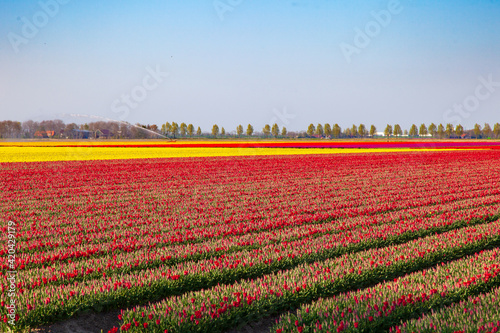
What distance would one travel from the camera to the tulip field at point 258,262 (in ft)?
19.6

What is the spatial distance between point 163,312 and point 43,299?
6.58 ft

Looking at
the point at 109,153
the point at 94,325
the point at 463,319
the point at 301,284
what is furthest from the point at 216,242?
the point at 109,153

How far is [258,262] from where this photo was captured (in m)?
8.25

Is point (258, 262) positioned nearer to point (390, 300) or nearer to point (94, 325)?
point (390, 300)

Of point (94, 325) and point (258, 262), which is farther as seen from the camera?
point (258, 262)

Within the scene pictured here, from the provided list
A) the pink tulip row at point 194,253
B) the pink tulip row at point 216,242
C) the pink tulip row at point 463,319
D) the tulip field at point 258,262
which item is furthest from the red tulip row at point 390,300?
the pink tulip row at point 216,242

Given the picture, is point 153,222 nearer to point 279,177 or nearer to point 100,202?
point 100,202

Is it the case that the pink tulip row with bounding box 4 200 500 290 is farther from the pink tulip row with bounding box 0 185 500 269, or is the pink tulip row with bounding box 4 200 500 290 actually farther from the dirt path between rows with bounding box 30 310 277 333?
the dirt path between rows with bounding box 30 310 277 333

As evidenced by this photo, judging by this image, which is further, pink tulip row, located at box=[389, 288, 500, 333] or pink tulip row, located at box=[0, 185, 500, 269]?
pink tulip row, located at box=[0, 185, 500, 269]

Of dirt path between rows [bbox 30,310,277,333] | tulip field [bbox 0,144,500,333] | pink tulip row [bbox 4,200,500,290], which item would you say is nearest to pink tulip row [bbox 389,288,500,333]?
tulip field [bbox 0,144,500,333]

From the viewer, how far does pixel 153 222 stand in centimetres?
1252

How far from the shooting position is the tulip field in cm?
596

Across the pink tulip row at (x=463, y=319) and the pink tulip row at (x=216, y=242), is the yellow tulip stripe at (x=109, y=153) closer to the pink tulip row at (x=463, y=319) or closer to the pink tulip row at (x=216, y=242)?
the pink tulip row at (x=216, y=242)

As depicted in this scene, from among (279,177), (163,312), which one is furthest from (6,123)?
(163,312)
